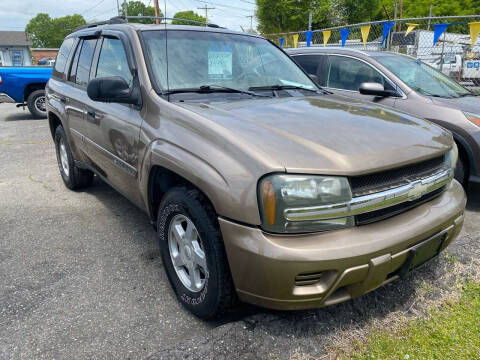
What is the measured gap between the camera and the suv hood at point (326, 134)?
5.91ft

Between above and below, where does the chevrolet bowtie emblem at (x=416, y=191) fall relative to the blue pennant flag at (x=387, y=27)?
below

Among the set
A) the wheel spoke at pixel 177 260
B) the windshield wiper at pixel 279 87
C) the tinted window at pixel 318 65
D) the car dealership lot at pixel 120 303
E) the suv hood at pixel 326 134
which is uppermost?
the tinted window at pixel 318 65

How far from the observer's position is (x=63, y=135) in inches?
172

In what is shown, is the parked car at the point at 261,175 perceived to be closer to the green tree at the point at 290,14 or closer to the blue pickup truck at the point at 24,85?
the blue pickup truck at the point at 24,85

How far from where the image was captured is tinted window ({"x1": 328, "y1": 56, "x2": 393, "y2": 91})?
5004mm

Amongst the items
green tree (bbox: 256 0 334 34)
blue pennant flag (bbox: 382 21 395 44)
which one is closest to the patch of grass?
blue pennant flag (bbox: 382 21 395 44)

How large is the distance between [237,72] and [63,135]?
8.00 ft

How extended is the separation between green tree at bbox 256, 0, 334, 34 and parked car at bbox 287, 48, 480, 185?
3416cm

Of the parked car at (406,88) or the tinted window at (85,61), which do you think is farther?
the parked car at (406,88)

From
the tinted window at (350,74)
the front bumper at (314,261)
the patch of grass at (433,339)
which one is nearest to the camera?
the front bumper at (314,261)

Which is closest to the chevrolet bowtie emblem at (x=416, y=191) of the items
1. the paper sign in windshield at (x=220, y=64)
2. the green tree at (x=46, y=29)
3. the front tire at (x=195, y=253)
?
the front tire at (x=195, y=253)

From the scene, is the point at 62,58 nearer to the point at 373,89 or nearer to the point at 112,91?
the point at 112,91

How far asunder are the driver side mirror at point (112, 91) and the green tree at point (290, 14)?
37.6 metres

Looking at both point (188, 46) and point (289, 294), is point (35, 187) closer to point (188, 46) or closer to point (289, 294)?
point (188, 46)
